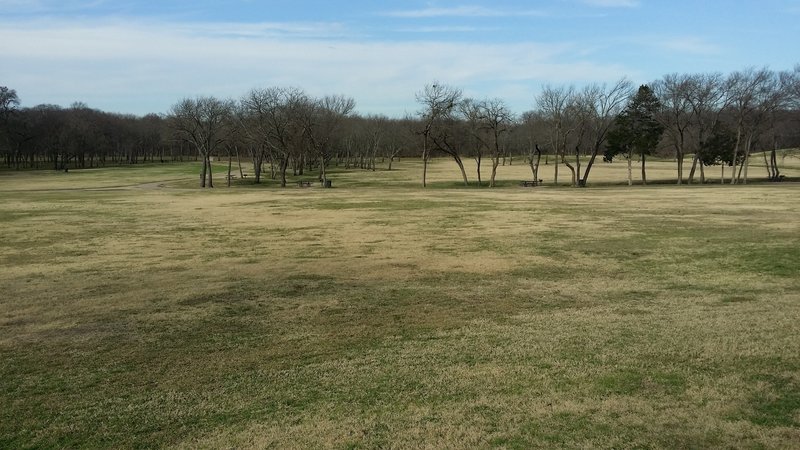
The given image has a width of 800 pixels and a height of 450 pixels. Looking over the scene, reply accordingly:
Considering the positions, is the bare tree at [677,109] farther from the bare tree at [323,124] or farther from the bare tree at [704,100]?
the bare tree at [323,124]

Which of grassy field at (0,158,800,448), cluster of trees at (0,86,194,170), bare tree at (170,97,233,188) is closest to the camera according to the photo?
grassy field at (0,158,800,448)

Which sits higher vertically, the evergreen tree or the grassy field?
the evergreen tree

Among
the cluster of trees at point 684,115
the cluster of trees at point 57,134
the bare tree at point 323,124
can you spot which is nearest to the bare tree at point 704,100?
the cluster of trees at point 684,115

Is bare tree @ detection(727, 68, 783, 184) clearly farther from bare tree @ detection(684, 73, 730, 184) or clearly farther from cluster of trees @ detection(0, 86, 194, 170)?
cluster of trees @ detection(0, 86, 194, 170)

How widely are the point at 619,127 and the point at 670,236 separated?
47476mm

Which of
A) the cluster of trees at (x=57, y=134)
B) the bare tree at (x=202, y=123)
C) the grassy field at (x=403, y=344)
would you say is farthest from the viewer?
the cluster of trees at (x=57, y=134)

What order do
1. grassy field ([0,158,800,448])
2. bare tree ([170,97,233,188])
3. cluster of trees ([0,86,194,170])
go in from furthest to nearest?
cluster of trees ([0,86,194,170]) < bare tree ([170,97,233,188]) < grassy field ([0,158,800,448])

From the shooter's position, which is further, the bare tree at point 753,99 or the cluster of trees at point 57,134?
the cluster of trees at point 57,134

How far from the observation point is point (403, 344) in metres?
8.25

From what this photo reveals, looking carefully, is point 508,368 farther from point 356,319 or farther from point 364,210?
point 364,210

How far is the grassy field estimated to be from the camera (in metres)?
5.59

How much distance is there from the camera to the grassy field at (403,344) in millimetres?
5590

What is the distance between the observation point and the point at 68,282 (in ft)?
42.5

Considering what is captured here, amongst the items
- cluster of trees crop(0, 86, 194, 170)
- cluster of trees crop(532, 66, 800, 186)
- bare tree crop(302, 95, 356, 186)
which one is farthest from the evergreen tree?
cluster of trees crop(0, 86, 194, 170)
